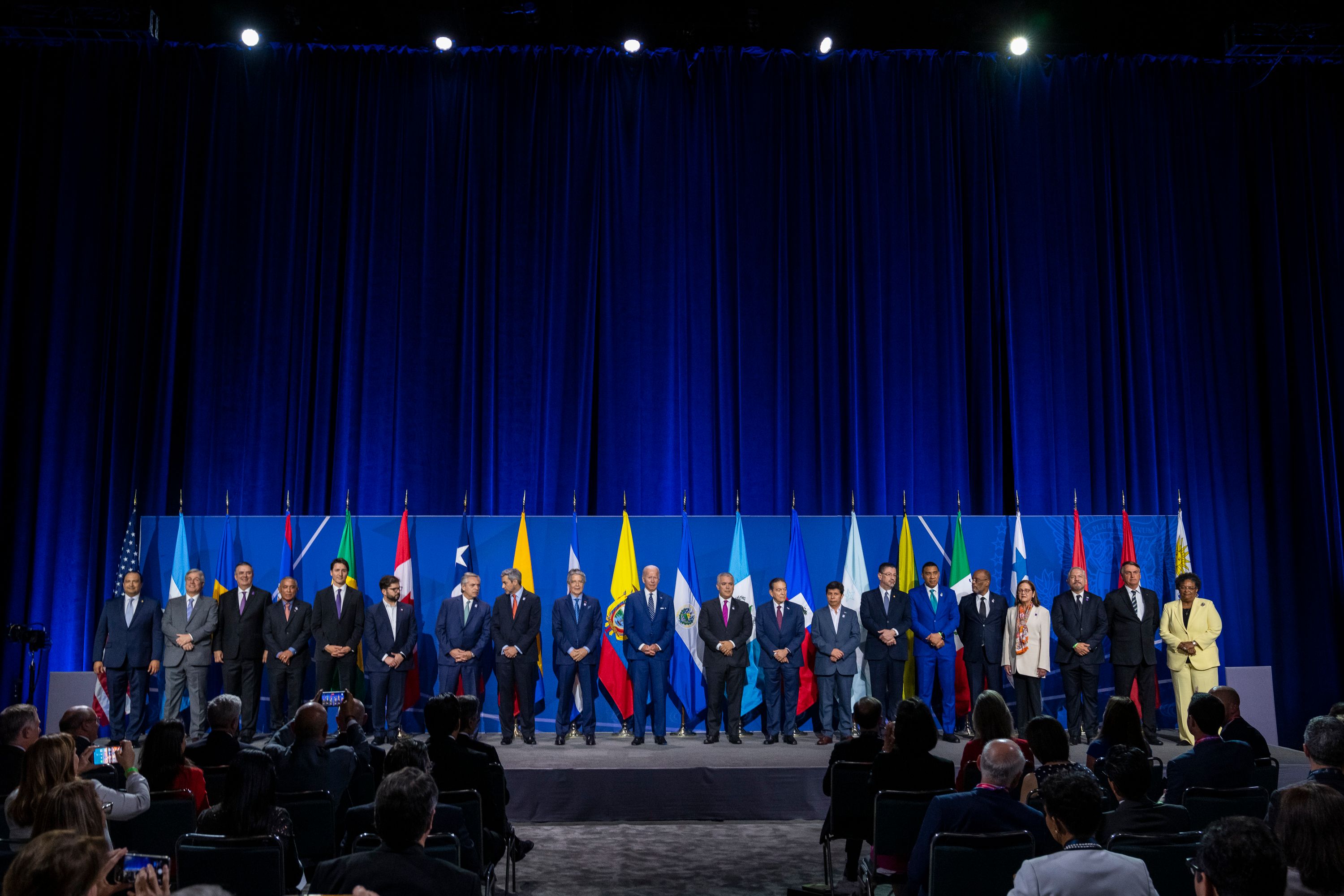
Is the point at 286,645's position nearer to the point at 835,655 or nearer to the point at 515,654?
the point at 515,654

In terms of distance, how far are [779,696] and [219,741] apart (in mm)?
6186

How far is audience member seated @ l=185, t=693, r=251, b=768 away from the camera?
5.38 meters

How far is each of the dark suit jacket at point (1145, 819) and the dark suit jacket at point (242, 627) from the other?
860 cm

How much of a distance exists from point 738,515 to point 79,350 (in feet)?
27.6

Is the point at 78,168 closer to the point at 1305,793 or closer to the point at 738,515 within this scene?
the point at 738,515

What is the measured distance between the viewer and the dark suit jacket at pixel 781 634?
1047 centimetres

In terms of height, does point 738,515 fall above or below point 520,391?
below

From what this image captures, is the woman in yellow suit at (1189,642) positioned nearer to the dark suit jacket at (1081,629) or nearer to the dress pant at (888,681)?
Answer: the dark suit jacket at (1081,629)

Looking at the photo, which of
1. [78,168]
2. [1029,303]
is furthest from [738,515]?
[78,168]

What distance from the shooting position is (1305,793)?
303 cm

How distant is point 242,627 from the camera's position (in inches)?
414

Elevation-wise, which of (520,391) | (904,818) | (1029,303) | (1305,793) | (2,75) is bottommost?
(904,818)

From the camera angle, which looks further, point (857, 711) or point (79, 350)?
point (79, 350)

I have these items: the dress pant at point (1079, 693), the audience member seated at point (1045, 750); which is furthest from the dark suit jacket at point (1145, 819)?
the dress pant at point (1079, 693)
